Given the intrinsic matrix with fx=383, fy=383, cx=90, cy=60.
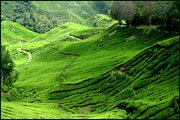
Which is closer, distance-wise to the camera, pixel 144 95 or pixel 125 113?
pixel 125 113

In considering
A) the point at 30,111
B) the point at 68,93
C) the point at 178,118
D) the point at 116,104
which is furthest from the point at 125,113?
the point at 68,93

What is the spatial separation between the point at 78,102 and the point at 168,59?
1816 inches

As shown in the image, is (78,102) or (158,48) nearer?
(78,102)

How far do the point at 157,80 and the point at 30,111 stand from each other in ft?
190

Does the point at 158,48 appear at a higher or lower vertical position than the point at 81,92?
higher

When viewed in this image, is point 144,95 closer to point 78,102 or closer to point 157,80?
point 157,80

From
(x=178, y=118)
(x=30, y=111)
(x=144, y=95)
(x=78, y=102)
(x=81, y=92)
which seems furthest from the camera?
(x=81, y=92)

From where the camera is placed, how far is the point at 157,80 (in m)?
167

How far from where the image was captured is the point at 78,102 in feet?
563

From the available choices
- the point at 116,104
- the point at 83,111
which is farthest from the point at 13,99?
the point at 116,104

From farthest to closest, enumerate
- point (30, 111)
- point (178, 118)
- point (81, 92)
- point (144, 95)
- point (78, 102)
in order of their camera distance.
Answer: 1. point (81, 92)
2. point (78, 102)
3. point (144, 95)
4. point (30, 111)
5. point (178, 118)

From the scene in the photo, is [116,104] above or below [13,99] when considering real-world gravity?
above

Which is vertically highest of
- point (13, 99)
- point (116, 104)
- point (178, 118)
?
point (178, 118)

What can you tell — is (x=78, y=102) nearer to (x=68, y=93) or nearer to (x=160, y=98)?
(x=68, y=93)
